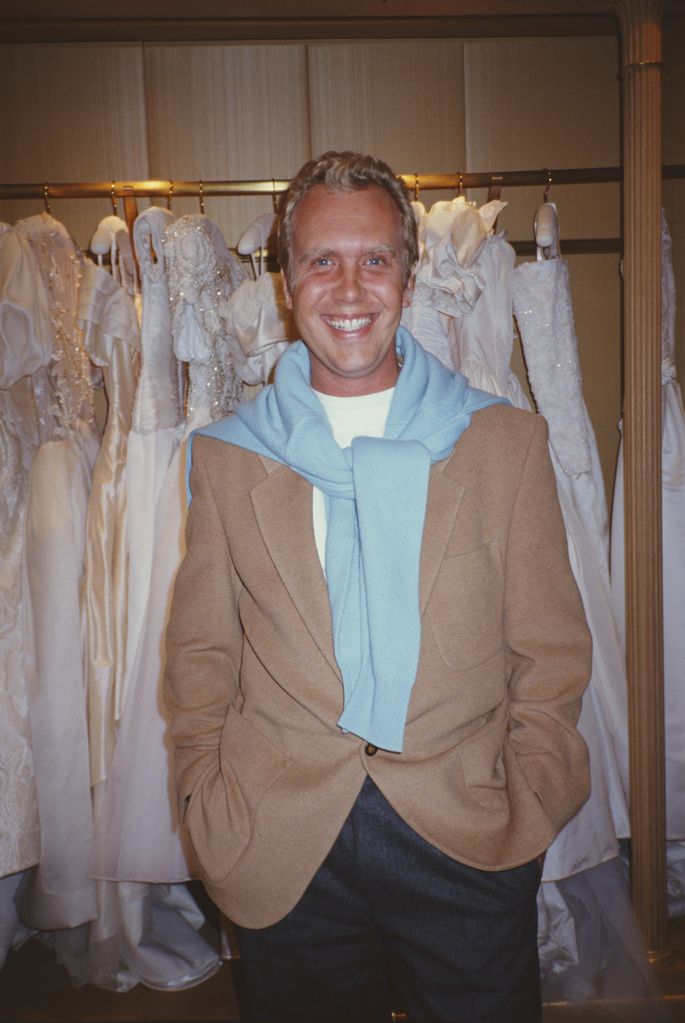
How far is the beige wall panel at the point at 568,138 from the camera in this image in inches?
93.5

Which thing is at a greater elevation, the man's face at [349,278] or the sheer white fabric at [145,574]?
the man's face at [349,278]

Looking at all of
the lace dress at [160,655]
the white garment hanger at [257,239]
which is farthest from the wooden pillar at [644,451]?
the lace dress at [160,655]

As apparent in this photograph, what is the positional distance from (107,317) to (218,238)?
0.32 m

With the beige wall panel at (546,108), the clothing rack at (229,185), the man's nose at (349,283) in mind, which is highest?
the beige wall panel at (546,108)

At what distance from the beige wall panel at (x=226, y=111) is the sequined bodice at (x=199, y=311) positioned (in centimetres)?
47

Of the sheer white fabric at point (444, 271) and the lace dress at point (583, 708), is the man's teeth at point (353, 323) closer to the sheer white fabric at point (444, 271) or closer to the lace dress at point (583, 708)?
the sheer white fabric at point (444, 271)

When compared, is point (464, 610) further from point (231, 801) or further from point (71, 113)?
point (71, 113)

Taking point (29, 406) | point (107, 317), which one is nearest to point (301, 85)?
point (107, 317)

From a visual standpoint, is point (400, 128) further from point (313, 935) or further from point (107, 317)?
point (313, 935)

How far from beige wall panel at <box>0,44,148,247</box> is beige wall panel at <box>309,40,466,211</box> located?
50 cm

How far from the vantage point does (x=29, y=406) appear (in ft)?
6.61

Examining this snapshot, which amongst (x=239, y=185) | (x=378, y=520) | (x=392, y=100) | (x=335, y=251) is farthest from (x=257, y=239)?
(x=378, y=520)

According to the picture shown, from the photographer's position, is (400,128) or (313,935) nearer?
(313,935)

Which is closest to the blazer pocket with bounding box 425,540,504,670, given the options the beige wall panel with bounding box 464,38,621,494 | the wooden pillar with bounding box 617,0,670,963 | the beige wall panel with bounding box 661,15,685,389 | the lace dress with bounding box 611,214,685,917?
the wooden pillar with bounding box 617,0,670,963
